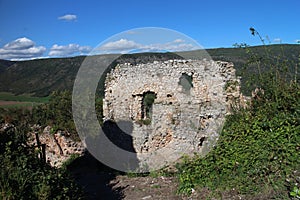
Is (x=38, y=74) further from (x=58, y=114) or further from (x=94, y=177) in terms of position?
(x=94, y=177)

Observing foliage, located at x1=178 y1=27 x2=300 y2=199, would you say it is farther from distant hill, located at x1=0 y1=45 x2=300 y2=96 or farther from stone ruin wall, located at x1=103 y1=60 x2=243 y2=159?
distant hill, located at x1=0 y1=45 x2=300 y2=96

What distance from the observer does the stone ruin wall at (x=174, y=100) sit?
8.46m

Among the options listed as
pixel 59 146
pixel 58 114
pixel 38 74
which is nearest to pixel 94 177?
pixel 59 146

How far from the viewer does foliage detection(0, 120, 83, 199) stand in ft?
12.6

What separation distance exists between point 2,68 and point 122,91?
69.4m

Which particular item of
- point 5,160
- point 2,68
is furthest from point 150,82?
point 2,68

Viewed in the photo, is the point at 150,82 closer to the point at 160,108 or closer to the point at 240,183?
the point at 160,108

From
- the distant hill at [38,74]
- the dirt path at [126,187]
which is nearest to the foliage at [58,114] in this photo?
the dirt path at [126,187]

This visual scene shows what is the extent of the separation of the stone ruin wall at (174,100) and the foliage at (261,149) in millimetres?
1443

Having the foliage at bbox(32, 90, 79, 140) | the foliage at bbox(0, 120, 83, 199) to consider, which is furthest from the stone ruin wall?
the foliage at bbox(0, 120, 83, 199)

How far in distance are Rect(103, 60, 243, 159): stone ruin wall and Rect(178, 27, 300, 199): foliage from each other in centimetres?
144

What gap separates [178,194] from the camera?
5.21m

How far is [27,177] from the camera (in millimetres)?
4059

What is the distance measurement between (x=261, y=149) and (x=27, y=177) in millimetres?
3439
